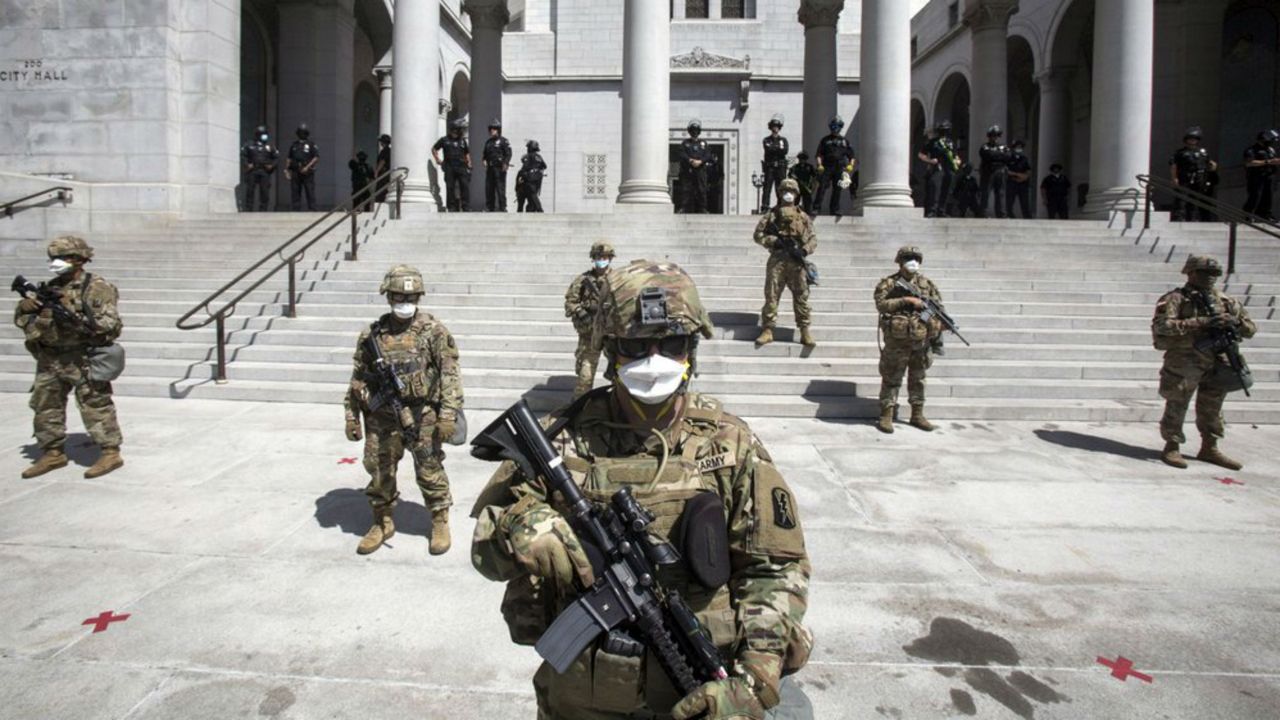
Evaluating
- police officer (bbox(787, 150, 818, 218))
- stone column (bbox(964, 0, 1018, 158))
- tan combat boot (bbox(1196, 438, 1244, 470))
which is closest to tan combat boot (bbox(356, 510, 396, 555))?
tan combat boot (bbox(1196, 438, 1244, 470))

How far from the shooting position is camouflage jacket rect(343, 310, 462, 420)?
14.1 feet

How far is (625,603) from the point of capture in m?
1.62

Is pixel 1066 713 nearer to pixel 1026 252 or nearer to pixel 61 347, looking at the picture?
pixel 61 347

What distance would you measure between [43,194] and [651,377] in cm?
1685

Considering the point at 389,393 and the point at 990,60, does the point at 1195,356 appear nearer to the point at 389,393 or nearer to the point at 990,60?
the point at 389,393

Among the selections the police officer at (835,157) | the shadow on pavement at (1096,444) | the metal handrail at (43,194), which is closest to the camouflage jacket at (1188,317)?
the shadow on pavement at (1096,444)

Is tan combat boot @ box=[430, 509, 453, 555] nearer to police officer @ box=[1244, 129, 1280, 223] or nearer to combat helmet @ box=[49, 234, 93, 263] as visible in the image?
combat helmet @ box=[49, 234, 93, 263]

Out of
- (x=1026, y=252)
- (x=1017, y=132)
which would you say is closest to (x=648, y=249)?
(x=1026, y=252)

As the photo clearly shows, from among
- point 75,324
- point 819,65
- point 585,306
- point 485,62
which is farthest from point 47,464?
point 819,65

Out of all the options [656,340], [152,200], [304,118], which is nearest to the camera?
[656,340]

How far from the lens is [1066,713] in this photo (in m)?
2.76

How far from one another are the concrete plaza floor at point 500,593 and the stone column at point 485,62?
1438 centimetres

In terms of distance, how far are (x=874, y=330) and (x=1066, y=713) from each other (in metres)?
7.06

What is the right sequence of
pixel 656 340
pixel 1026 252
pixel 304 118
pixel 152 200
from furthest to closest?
pixel 304 118
pixel 152 200
pixel 1026 252
pixel 656 340
